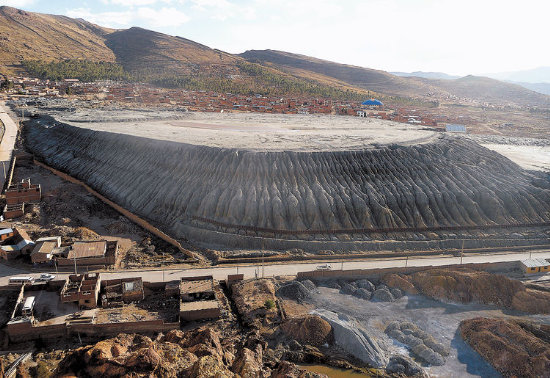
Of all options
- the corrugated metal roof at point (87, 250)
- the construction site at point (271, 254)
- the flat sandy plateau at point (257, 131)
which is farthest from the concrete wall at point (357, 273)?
the flat sandy plateau at point (257, 131)

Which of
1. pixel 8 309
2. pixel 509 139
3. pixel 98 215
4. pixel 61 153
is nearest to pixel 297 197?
pixel 98 215

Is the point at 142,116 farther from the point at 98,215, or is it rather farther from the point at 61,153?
the point at 98,215

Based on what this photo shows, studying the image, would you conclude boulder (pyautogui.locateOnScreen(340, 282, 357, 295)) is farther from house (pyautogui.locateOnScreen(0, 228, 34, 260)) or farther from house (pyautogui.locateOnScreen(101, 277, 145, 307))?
house (pyautogui.locateOnScreen(0, 228, 34, 260))

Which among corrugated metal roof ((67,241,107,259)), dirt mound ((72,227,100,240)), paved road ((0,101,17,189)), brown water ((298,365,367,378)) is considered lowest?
brown water ((298,365,367,378))

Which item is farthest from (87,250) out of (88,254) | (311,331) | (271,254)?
(311,331)

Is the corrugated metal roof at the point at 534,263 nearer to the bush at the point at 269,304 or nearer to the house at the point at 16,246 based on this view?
the bush at the point at 269,304

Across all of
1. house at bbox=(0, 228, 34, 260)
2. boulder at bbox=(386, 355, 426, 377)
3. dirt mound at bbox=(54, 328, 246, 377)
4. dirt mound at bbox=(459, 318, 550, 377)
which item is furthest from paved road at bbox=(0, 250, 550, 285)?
boulder at bbox=(386, 355, 426, 377)
